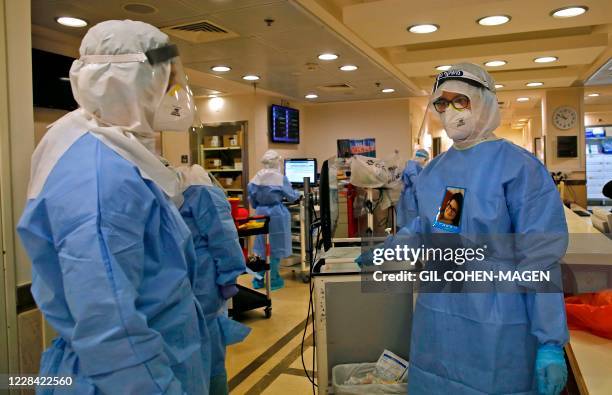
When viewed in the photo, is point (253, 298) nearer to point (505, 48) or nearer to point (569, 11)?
point (569, 11)

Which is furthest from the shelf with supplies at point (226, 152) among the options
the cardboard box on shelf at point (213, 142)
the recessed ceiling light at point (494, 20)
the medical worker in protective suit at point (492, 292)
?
the medical worker in protective suit at point (492, 292)

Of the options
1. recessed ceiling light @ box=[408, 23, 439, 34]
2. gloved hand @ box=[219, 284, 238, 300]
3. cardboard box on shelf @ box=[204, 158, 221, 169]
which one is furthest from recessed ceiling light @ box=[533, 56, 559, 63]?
gloved hand @ box=[219, 284, 238, 300]

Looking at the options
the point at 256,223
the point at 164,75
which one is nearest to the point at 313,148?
the point at 256,223

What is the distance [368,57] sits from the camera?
4.60 m

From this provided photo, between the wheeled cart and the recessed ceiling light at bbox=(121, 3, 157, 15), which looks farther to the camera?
the wheeled cart

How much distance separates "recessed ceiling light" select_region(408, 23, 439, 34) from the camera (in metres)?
3.96

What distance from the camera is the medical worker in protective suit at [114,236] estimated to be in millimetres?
1021

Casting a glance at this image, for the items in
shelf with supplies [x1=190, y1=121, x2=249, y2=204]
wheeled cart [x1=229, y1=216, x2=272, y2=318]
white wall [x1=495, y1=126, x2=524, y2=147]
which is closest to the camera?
wheeled cart [x1=229, y1=216, x2=272, y2=318]

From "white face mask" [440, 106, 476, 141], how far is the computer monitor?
5406 millimetres

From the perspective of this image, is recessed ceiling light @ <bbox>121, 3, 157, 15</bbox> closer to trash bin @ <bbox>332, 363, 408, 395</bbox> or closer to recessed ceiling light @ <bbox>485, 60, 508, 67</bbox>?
trash bin @ <bbox>332, 363, 408, 395</bbox>

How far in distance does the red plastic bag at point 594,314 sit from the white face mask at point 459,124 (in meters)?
0.80

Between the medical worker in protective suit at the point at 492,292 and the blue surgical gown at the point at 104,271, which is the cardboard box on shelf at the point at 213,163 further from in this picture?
the blue surgical gown at the point at 104,271

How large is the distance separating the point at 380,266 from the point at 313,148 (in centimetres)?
633

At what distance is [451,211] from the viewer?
162cm
